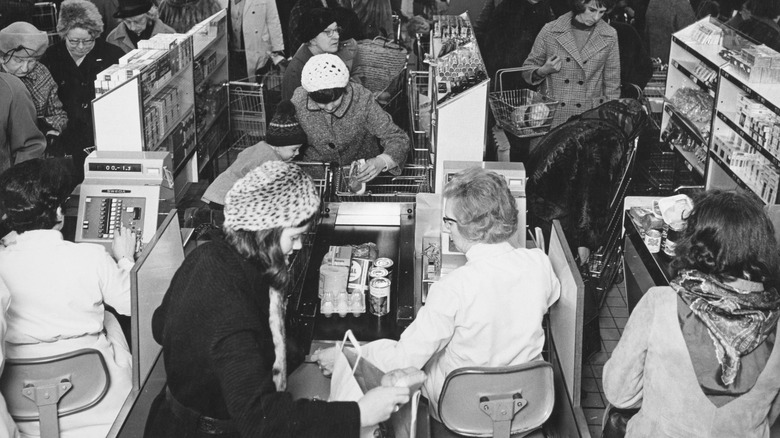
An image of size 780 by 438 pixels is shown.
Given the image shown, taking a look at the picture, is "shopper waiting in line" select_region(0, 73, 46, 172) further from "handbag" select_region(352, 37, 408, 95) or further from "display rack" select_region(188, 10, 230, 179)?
"handbag" select_region(352, 37, 408, 95)

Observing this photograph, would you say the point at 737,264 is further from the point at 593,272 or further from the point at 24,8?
the point at 24,8

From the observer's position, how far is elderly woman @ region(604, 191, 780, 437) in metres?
3.48

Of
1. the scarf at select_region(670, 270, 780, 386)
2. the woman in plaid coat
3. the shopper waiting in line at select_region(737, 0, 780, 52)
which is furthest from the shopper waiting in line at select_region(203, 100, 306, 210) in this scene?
the shopper waiting in line at select_region(737, 0, 780, 52)

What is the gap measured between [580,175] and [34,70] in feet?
13.9

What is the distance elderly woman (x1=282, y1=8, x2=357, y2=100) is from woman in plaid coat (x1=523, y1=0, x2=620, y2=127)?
1.64m

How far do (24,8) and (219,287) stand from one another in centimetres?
849

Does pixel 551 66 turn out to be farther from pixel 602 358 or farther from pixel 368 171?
pixel 602 358

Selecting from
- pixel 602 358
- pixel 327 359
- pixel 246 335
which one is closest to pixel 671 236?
pixel 602 358

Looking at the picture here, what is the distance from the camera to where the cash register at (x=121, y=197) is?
5316 millimetres

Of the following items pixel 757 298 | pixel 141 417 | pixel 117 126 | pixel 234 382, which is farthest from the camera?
pixel 117 126

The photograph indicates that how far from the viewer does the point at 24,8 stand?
1043 centimetres

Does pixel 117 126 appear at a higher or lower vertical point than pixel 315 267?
higher

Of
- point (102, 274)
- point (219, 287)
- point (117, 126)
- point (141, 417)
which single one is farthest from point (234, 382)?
point (117, 126)

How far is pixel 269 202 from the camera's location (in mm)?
3283
